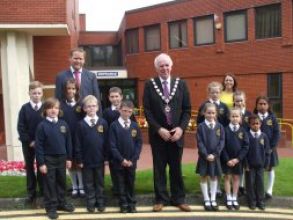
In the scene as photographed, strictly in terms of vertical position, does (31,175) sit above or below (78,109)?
below

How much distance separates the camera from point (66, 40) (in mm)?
16719

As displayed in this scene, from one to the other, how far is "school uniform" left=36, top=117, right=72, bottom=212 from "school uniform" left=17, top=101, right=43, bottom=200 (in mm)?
363

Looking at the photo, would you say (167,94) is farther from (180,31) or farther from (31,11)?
(180,31)

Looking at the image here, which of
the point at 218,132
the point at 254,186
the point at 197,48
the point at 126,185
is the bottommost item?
the point at 254,186

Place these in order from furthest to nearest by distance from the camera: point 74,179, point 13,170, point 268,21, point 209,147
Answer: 1. point 268,21
2. point 13,170
3. point 74,179
4. point 209,147

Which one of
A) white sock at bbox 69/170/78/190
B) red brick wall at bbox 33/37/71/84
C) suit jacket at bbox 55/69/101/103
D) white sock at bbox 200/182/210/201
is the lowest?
white sock at bbox 200/182/210/201

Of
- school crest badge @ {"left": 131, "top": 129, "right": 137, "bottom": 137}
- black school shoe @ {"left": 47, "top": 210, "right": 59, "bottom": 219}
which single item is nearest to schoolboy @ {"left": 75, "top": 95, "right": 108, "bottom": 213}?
school crest badge @ {"left": 131, "top": 129, "right": 137, "bottom": 137}

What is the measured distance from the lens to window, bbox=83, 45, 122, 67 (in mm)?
37750

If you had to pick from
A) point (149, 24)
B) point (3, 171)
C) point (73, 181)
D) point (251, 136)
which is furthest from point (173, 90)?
point (149, 24)

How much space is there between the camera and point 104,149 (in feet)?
23.6

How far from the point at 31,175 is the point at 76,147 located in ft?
2.58

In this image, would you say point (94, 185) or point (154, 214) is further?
point (94, 185)

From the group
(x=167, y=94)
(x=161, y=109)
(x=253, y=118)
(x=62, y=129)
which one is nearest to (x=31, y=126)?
(x=62, y=129)

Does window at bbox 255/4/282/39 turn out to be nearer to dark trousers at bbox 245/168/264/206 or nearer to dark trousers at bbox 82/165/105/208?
dark trousers at bbox 245/168/264/206
